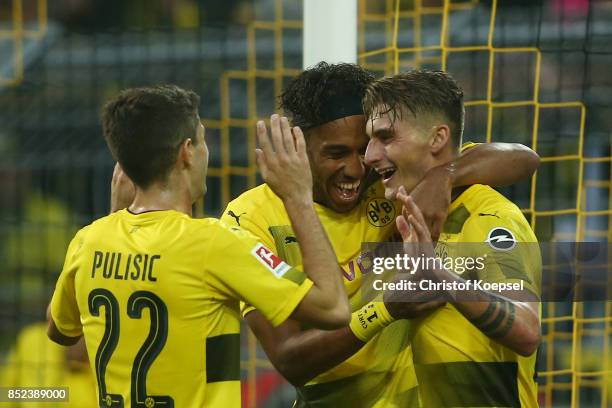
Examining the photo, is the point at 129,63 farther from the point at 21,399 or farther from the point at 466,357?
the point at 466,357

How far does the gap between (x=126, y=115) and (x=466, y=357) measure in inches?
44.0

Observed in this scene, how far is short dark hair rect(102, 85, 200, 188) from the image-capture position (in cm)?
254

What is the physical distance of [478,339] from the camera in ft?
8.74

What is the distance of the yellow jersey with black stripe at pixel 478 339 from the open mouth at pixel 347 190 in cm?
35

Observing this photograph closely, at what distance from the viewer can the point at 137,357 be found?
246cm

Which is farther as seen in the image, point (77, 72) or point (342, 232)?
point (77, 72)

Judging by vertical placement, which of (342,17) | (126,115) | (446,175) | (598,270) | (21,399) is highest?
(342,17)

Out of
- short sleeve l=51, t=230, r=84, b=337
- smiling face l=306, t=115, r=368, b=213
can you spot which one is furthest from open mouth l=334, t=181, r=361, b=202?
short sleeve l=51, t=230, r=84, b=337

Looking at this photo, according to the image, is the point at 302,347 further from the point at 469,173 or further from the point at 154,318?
the point at 469,173

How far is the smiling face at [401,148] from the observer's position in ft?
9.29

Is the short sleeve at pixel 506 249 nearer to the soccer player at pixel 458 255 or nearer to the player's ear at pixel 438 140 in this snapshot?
the soccer player at pixel 458 255

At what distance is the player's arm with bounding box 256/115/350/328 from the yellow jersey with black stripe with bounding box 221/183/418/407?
0.43 metres

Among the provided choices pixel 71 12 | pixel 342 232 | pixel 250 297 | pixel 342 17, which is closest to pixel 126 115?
pixel 250 297

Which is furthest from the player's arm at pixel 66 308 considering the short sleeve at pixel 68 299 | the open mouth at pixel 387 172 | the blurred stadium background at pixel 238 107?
the blurred stadium background at pixel 238 107
